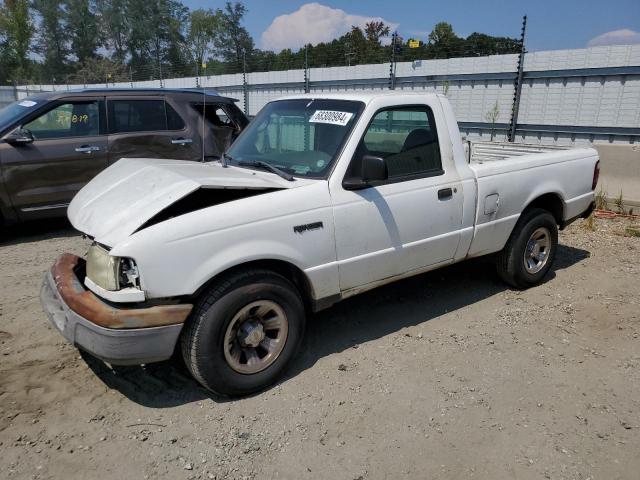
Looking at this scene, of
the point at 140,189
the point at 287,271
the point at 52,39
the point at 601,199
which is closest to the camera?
the point at 140,189

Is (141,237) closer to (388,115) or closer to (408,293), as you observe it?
(388,115)

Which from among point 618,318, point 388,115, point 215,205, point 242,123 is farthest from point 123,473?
point 242,123

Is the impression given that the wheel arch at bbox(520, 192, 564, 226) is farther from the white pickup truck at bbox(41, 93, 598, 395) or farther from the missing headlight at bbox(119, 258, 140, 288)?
the missing headlight at bbox(119, 258, 140, 288)

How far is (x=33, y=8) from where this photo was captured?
65.5 metres

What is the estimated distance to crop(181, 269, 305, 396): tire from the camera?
3006 mm

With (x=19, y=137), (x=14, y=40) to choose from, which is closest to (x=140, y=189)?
(x=19, y=137)

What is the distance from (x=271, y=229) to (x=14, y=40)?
238 feet

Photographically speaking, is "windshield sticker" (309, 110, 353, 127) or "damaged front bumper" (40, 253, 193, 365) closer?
"damaged front bumper" (40, 253, 193, 365)

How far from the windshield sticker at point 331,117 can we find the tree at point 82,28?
7388 centimetres

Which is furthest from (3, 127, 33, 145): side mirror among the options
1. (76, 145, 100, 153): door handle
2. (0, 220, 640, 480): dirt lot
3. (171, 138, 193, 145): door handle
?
(0, 220, 640, 480): dirt lot

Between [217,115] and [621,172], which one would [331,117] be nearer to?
[217,115]

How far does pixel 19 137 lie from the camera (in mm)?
6262

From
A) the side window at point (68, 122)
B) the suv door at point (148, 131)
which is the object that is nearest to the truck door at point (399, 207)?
the suv door at point (148, 131)

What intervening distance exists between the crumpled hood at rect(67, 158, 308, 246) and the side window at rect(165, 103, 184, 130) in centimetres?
367
